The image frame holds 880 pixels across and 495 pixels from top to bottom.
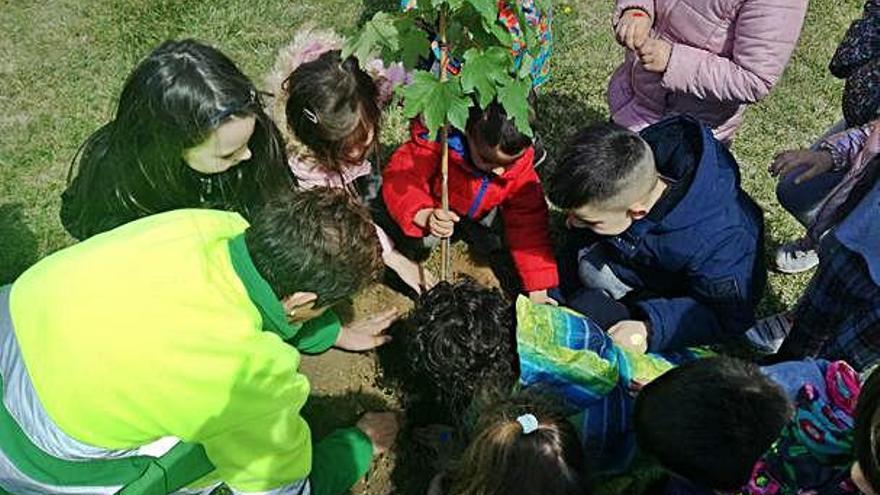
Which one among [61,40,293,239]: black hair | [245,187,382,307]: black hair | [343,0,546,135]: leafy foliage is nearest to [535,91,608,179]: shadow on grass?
[61,40,293,239]: black hair

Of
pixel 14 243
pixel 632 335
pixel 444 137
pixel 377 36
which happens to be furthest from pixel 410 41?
pixel 14 243

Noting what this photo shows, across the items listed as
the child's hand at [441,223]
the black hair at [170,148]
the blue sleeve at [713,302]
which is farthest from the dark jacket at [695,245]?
the black hair at [170,148]

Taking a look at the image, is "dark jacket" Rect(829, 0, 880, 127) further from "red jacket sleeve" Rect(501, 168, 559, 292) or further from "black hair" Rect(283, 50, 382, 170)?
"black hair" Rect(283, 50, 382, 170)

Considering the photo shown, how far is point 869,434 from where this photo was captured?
1.69 meters

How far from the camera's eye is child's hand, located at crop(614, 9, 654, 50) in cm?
332

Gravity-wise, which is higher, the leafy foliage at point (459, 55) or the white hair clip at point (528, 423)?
the leafy foliage at point (459, 55)

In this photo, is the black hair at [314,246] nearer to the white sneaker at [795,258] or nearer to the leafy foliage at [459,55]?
the leafy foliage at [459,55]

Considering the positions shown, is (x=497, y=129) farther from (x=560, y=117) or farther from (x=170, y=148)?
(x=560, y=117)

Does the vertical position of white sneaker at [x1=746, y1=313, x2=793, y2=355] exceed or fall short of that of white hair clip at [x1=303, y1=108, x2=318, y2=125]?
it falls short

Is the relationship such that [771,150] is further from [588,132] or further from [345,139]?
[345,139]

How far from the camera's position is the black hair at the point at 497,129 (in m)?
3.04

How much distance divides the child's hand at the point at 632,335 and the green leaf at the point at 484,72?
1.23 m

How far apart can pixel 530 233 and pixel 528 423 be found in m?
1.44

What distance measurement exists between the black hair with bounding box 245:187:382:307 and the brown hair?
570 millimetres
